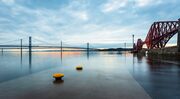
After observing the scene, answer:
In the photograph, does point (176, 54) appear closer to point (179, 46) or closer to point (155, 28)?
point (179, 46)

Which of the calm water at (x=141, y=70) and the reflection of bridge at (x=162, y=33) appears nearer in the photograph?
the calm water at (x=141, y=70)

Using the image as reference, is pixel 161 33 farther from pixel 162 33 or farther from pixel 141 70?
pixel 141 70

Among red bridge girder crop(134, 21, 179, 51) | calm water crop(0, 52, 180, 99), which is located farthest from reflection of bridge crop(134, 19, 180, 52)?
calm water crop(0, 52, 180, 99)

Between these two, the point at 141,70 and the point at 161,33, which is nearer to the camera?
the point at 141,70

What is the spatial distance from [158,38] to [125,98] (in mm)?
54978

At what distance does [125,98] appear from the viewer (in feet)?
21.1

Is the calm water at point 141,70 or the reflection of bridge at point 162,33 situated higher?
the reflection of bridge at point 162,33

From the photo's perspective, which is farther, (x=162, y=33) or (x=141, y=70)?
(x=162, y=33)

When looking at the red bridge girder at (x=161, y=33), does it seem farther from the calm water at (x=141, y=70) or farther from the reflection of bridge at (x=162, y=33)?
the calm water at (x=141, y=70)

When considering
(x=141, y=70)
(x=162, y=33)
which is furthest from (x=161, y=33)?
(x=141, y=70)

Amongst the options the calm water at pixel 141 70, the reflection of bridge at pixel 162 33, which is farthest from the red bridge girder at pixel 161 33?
the calm water at pixel 141 70

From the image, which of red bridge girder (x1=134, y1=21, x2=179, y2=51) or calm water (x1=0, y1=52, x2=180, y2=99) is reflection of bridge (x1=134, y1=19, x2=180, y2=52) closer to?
red bridge girder (x1=134, y1=21, x2=179, y2=51)

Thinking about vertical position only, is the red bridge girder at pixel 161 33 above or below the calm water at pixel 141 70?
above

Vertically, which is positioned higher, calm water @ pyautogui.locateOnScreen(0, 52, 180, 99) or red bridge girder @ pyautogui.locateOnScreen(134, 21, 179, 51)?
red bridge girder @ pyautogui.locateOnScreen(134, 21, 179, 51)
